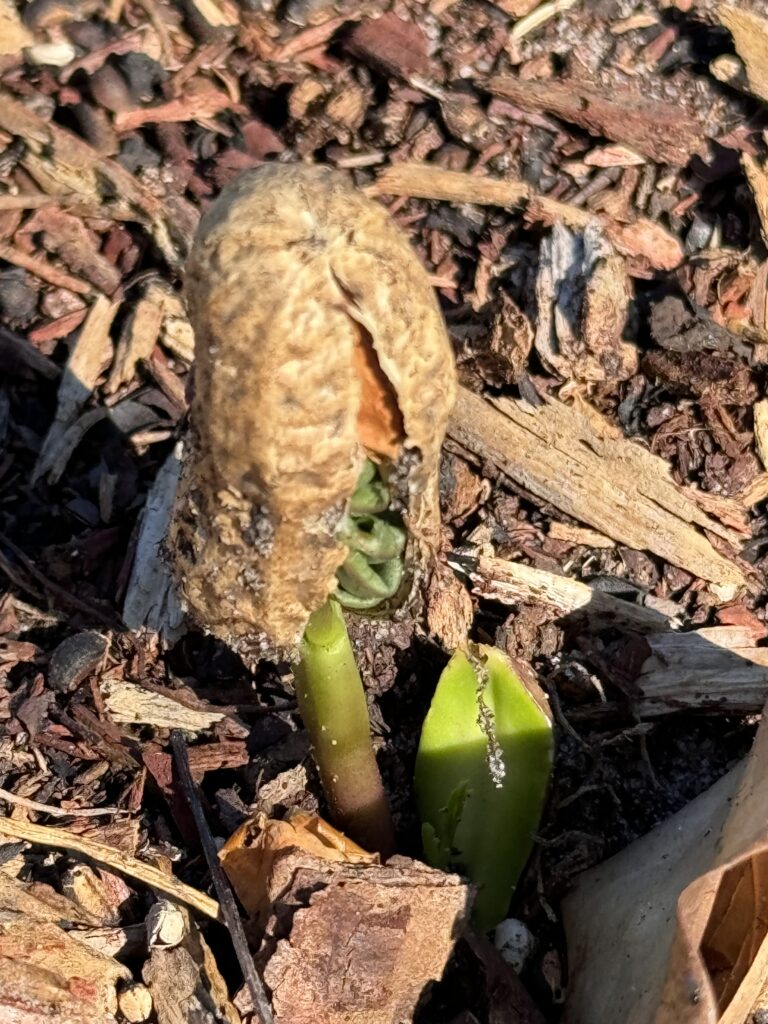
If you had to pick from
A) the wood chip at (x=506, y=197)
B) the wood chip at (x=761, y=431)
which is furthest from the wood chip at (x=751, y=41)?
the wood chip at (x=761, y=431)

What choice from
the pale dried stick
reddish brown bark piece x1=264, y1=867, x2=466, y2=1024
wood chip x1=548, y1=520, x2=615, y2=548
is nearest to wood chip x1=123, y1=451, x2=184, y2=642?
the pale dried stick

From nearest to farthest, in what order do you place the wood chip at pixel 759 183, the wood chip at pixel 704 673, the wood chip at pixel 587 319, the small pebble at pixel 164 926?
the small pebble at pixel 164 926, the wood chip at pixel 704 673, the wood chip at pixel 587 319, the wood chip at pixel 759 183

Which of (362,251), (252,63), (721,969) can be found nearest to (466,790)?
(721,969)

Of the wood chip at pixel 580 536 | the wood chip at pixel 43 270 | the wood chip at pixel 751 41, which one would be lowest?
the wood chip at pixel 43 270

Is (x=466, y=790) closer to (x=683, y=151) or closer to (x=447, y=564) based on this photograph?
(x=447, y=564)

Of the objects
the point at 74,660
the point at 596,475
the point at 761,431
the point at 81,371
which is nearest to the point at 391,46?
the point at 81,371

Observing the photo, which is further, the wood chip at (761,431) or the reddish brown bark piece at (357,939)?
the wood chip at (761,431)

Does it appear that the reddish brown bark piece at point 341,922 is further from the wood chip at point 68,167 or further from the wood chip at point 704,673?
the wood chip at point 68,167

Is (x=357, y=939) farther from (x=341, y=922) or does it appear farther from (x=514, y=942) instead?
(x=514, y=942)
